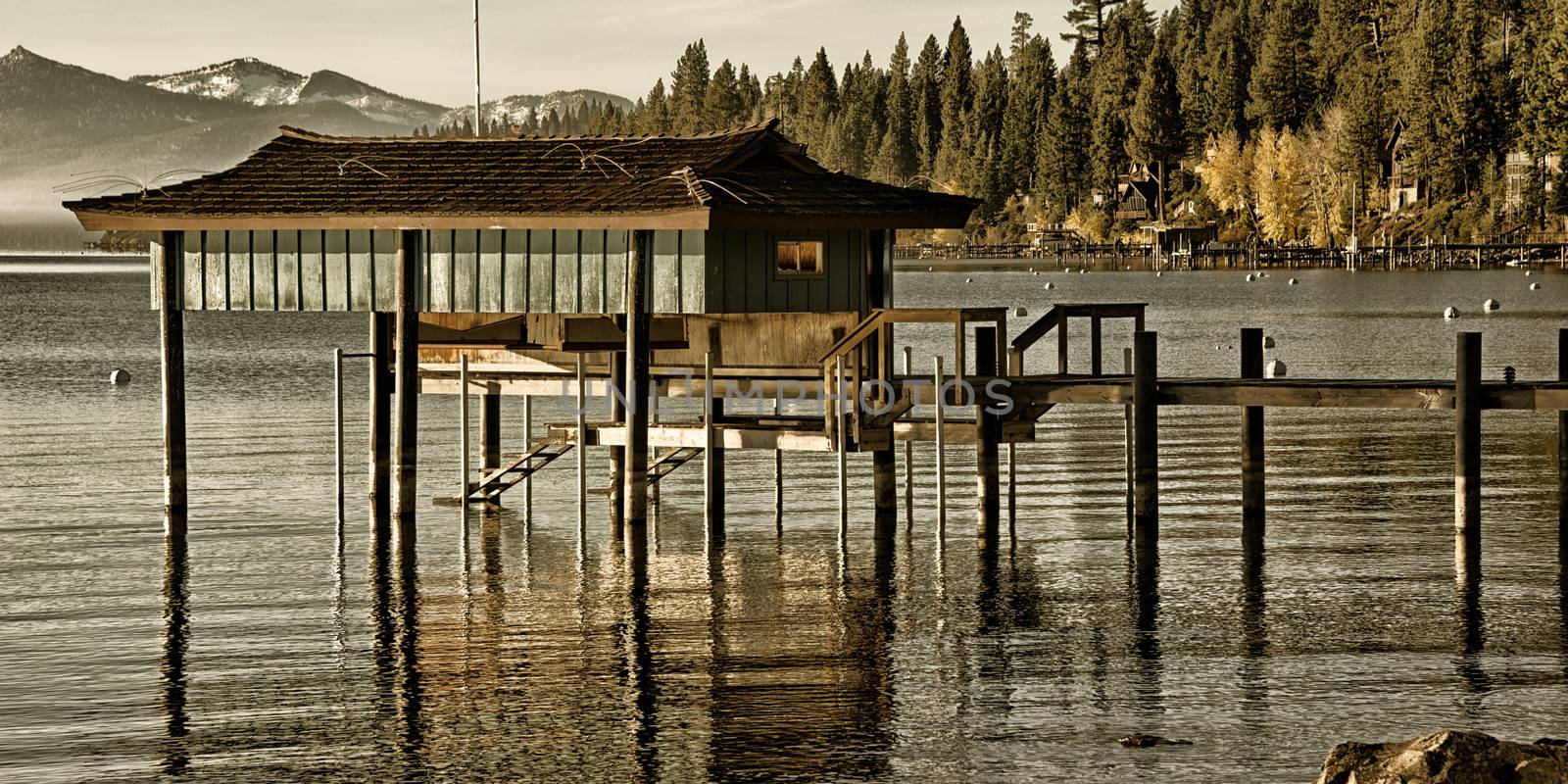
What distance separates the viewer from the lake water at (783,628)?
59.6ft

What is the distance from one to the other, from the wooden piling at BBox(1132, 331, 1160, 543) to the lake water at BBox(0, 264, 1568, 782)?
0.51 meters

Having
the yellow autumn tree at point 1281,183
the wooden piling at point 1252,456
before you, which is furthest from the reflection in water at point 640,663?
the yellow autumn tree at point 1281,183

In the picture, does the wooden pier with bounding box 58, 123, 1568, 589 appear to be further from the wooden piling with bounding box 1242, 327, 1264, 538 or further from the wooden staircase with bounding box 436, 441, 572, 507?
the wooden staircase with bounding box 436, 441, 572, 507

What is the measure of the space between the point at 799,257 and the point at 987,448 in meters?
3.79

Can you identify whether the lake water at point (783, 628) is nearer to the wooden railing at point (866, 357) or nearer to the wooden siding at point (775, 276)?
the wooden railing at point (866, 357)

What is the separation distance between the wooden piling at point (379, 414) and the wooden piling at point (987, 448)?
8760 mm

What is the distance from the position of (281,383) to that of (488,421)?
33.0 meters

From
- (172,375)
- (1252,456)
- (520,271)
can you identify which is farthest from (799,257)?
(172,375)

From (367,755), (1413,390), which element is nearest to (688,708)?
(367,755)

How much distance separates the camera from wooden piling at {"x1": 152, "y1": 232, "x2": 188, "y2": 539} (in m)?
30.9

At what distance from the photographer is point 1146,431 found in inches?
1119

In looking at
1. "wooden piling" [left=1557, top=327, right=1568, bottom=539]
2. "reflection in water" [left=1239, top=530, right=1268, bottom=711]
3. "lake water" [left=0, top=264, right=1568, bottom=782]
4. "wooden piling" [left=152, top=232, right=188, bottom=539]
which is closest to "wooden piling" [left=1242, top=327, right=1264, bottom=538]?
"lake water" [left=0, top=264, right=1568, bottom=782]

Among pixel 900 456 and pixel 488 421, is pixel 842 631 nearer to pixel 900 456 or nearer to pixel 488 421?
pixel 488 421

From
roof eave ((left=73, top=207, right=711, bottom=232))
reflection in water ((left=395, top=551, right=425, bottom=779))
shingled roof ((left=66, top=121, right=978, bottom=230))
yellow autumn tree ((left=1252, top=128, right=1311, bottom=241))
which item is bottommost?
reflection in water ((left=395, top=551, right=425, bottom=779))
